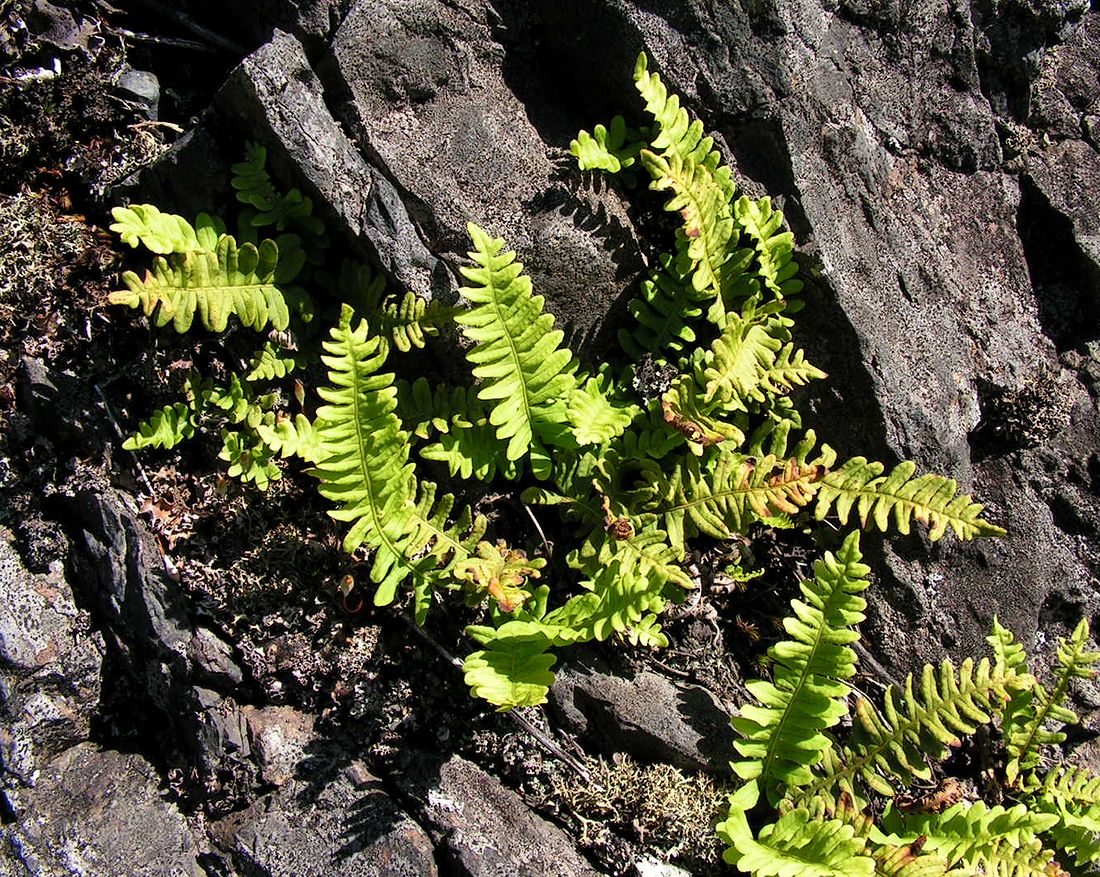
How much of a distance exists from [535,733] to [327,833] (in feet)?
3.17

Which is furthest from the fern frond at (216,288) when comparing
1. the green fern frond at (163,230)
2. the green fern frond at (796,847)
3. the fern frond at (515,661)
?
the green fern frond at (796,847)

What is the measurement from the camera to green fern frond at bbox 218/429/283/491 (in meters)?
3.99

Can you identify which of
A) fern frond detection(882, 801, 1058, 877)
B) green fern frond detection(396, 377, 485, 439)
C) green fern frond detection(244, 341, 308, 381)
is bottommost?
fern frond detection(882, 801, 1058, 877)

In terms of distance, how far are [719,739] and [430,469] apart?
186cm

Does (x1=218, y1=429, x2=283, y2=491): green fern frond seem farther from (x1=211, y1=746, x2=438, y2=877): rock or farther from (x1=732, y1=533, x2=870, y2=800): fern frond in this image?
(x1=732, y1=533, x2=870, y2=800): fern frond

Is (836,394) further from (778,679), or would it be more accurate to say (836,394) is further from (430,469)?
(430,469)

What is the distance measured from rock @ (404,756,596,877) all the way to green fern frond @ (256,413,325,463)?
1439 mm

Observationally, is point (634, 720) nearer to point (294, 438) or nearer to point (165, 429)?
point (294, 438)

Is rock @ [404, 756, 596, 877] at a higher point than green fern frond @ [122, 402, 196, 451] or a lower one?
lower

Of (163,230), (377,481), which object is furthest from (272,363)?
(377,481)

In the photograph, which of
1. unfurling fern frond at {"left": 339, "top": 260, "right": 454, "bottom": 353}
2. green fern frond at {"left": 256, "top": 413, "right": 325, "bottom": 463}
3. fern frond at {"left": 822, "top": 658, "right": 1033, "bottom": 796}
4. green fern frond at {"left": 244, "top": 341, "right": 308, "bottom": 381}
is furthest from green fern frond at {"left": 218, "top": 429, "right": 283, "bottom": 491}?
fern frond at {"left": 822, "top": 658, "right": 1033, "bottom": 796}

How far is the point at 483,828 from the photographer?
3891 millimetres

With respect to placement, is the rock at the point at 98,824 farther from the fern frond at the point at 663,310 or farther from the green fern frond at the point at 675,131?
the green fern frond at the point at 675,131

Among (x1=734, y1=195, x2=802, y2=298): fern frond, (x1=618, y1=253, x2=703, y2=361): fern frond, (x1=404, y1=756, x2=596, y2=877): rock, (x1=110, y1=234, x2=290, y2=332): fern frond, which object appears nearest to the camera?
(x1=110, y1=234, x2=290, y2=332): fern frond
